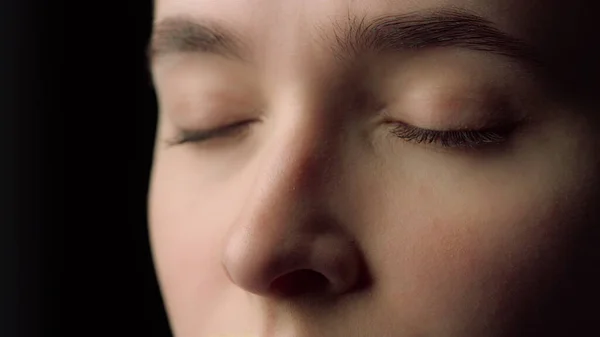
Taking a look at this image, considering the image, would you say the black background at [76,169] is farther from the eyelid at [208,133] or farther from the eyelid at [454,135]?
the eyelid at [454,135]

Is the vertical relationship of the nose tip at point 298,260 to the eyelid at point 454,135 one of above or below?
below

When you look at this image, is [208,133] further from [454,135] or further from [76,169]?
[76,169]

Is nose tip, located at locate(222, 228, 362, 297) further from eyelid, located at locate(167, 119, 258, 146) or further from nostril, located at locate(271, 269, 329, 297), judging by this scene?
eyelid, located at locate(167, 119, 258, 146)

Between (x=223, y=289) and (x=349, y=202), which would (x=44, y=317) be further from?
(x=349, y=202)

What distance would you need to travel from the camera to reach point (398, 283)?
0.64 meters

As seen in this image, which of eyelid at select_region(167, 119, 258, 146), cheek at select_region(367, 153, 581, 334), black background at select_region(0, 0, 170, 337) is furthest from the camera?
black background at select_region(0, 0, 170, 337)

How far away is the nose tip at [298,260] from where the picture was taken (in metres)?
0.64

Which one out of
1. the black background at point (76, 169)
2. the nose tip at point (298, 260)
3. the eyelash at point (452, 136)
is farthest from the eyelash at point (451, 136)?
the black background at point (76, 169)

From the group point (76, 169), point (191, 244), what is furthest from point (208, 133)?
point (76, 169)

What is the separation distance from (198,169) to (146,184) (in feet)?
1.70

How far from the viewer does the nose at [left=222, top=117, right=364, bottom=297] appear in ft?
2.12

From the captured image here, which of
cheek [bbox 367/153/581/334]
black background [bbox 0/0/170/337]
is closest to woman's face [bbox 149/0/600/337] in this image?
cheek [bbox 367/153/581/334]

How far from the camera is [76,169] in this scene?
121 cm

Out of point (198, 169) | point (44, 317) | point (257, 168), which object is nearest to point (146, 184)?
point (44, 317)
